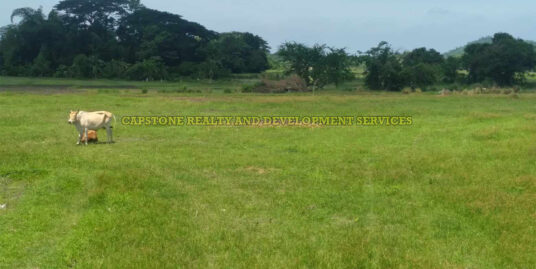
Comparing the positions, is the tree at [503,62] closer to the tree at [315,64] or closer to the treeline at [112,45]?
the tree at [315,64]

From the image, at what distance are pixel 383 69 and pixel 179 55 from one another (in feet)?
112

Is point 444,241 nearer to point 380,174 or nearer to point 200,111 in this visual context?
point 380,174

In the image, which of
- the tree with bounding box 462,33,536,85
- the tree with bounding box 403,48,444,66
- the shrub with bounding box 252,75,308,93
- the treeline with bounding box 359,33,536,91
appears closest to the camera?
the shrub with bounding box 252,75,308,93

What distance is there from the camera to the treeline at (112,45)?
68812mm

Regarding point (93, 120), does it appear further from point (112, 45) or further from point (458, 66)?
point (458, 66)

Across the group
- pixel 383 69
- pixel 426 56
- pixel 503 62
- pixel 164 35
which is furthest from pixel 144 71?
pixel 503 62

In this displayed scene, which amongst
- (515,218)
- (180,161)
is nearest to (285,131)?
(180,161)

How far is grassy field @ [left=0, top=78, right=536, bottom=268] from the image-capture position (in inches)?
254

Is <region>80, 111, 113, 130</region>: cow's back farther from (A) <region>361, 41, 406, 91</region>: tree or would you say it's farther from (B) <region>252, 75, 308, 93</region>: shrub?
(A) <region>361, 41, 406, 91</region>: tree

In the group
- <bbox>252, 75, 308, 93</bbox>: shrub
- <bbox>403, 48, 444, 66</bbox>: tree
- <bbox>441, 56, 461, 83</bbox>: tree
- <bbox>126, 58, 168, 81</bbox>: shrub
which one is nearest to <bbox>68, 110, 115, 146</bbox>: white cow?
<bbox>252, 75, 308, 93</bbox>: shrub

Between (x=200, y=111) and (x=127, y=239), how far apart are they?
1908 centimetres

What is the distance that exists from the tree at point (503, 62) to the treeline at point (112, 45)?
1418 inches

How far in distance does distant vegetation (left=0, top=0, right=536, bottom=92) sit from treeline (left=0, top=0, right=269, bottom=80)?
0.14 meters

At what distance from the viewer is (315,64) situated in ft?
199
